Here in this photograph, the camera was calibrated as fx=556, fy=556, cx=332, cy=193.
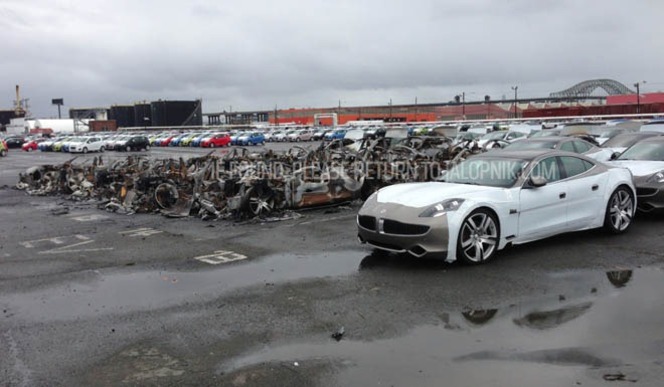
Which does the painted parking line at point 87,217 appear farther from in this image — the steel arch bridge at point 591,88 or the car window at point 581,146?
the steel arch bridge at point 591,88

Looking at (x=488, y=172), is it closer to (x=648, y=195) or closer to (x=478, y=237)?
(x=478, y=237)

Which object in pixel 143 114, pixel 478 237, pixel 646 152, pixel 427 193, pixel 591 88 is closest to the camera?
pixel 478 237

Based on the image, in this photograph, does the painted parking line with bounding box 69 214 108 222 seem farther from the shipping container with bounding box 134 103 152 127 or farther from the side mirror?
the shipping container with bounding box 134 103 152 127

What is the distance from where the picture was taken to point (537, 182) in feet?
24.5

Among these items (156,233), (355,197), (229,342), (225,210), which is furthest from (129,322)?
(355,197)

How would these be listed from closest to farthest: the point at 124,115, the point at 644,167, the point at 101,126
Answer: the point at 644,167 < the point at 101,126 < the point at 124,115

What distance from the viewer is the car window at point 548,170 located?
7.83 meters

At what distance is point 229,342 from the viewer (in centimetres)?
493

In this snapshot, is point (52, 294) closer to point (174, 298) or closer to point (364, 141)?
point (174, 298)

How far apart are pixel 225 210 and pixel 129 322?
6.84 m

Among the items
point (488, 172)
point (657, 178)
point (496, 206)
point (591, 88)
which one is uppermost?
point (591, 88)

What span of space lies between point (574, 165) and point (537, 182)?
1181mm

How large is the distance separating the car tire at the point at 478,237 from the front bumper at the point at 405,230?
0.29 m

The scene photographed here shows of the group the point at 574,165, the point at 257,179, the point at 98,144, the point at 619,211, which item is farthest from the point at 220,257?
the point at 98,144
